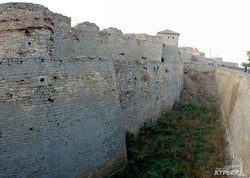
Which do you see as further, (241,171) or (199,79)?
(199,79)

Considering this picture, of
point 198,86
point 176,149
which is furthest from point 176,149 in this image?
point 198,86

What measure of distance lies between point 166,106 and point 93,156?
8.95m

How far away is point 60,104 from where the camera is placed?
5633 millimetres

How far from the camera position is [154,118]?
12.0m

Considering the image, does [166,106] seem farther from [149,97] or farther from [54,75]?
[54,75]

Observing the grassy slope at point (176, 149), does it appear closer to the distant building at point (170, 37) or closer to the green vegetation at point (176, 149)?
the green vegetation at point (176, 149)

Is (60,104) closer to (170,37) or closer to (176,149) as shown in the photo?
(176,149)

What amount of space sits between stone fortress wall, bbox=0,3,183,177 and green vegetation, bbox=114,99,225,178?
0.67 meters

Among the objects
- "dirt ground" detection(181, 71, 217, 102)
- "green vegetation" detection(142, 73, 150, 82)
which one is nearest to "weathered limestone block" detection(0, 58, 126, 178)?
"green vegetation" detection(142, 73, 150, 82)

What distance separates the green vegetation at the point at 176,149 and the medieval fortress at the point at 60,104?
645 millimetres

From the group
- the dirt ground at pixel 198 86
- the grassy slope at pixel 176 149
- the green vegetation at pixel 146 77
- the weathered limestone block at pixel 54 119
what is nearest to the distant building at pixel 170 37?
the dirt ground at pixel 198 86

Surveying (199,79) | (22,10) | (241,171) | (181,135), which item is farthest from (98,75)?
(199,79)

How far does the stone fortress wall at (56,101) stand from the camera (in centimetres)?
505

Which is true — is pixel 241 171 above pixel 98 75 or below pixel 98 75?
below
